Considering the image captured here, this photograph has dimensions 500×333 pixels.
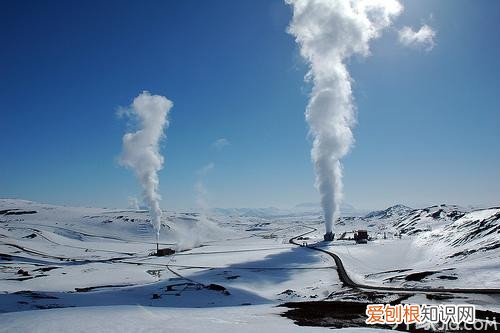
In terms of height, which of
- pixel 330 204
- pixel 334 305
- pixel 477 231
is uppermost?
pixel 330 204

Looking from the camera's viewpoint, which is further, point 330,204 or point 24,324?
point 330,204

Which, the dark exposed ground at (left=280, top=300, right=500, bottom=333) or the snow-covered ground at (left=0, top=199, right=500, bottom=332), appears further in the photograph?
the snow-covered ground at (left=0, top=199, right=500, bottom=332)

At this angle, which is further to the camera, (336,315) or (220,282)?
(220,282)

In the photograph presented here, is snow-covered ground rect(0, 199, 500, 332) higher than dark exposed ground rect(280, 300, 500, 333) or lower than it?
higher

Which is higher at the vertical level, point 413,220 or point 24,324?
point 413,220

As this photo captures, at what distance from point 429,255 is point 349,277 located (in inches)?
1152

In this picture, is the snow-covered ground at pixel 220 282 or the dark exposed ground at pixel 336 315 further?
the snow-covered ground at pixel 220 282

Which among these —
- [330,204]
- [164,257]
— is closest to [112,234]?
[164,257]

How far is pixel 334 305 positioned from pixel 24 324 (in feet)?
84.0

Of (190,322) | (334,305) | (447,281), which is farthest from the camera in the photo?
(447,281)

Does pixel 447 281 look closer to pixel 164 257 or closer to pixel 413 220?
pixel 164 257

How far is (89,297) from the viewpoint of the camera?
159ft

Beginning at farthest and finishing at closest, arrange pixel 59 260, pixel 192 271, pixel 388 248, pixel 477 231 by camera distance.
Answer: pixel 59 260, pixel 388 248, pixel 477 231, pixel 192 271

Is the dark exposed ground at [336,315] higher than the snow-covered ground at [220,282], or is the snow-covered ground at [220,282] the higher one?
the snow-covered ground at [220,282]
